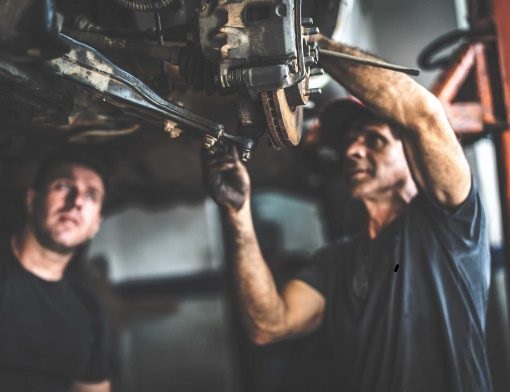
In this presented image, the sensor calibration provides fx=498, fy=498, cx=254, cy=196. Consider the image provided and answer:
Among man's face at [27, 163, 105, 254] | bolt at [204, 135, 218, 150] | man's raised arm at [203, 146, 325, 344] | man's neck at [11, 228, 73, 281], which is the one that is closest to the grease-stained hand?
man's raised arm at [203, 146, 325, 344]

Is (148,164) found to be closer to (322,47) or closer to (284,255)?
(322,47)

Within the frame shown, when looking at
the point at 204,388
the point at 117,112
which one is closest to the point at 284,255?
the point at 204,388

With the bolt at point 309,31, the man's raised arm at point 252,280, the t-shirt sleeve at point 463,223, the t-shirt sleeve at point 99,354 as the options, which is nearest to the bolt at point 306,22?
the bolt at point 309,31

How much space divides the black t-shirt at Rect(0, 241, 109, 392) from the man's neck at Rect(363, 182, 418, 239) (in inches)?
42.3

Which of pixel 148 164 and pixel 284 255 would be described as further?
pixel 284 255

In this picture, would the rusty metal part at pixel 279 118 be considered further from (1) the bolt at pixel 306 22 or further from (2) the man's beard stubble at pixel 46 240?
(2) the man's beard stubble at pixel 46 240

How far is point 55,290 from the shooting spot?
1.77m

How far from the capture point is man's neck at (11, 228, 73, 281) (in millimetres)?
1743

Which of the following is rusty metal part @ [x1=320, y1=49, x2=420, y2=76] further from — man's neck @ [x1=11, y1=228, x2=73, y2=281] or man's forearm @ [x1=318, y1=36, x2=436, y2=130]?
man's neck @ [x1=11, y1=228, x2=73, y2=281]

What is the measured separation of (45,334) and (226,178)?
0.80 meters

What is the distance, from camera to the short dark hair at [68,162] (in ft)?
6.14

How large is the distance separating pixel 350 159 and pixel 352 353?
604 millimetres

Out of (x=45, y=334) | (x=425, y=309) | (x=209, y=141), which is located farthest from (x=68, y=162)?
(x=425, y=309)

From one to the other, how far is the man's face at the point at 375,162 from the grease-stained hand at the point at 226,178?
0.37 metres
